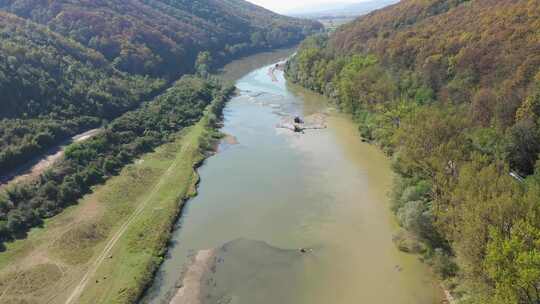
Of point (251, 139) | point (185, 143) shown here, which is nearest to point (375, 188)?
point (251, 139)

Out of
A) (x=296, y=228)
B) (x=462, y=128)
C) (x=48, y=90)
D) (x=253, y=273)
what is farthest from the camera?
(x=48, y=90)

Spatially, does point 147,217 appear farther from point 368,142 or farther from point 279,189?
point 368,142

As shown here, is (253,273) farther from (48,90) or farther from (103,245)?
(48,90)

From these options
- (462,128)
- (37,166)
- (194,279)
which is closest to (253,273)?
(194,279)

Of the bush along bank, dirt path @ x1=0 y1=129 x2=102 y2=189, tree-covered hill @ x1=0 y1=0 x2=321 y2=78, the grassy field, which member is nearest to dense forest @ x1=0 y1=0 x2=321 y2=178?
tree-covered hill @ x1=0 y1=0 x2=321 y2=78

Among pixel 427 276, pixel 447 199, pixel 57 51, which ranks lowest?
pixel 427 276
